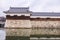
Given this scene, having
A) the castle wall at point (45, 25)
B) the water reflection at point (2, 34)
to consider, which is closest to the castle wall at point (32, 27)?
the castle wall at point (45, 25)

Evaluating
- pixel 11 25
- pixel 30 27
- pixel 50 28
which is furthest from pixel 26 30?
pixel 50 28

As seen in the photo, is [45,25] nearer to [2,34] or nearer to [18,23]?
[18,23]

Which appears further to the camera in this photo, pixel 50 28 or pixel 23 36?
pixel 50 28

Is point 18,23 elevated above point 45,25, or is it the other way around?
point 18,23

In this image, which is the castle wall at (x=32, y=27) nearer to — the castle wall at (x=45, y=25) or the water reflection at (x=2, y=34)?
the castle wall at (x=45, y=25)

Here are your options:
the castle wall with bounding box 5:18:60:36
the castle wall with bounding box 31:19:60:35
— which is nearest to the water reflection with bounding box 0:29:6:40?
the castle wall with bounding box 5:18:60:36

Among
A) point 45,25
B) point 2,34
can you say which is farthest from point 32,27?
point 2,34

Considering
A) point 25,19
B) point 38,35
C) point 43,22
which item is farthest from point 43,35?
point 25,19

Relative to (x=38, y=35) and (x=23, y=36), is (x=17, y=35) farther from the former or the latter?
(x=38, y=35)

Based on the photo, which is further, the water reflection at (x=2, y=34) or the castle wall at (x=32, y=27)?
the water reflection at (x=2, y=34)

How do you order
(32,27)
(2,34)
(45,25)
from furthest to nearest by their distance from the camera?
(2,34) → (45,25) → (32,27)

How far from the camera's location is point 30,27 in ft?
41.3

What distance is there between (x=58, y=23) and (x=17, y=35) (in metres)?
4.19

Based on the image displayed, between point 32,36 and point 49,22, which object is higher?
point 49,22
